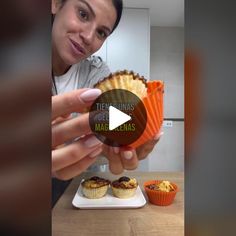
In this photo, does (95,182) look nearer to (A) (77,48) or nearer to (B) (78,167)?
(B) (78,167)

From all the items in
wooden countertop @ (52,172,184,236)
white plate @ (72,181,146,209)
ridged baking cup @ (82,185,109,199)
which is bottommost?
wooden countertop @ (52,172,184,236)

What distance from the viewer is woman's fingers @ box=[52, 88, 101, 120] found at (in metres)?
0.34

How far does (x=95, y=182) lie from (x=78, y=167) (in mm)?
43

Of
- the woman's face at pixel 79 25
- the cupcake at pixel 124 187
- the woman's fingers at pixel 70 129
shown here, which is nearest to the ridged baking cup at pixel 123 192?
the cupcake at pixel 124 187

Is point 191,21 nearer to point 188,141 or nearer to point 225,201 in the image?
point 188,141

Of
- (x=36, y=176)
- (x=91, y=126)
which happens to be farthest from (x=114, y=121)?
(x=36, y=176)

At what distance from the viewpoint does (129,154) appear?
354 millimetres

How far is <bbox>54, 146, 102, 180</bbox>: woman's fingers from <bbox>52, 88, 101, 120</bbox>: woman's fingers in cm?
7

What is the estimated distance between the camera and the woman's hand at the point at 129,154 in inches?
14.0

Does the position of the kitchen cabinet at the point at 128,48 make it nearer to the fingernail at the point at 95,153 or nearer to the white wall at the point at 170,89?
the white wall at the point at 170,89

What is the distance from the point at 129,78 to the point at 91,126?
0.09 m

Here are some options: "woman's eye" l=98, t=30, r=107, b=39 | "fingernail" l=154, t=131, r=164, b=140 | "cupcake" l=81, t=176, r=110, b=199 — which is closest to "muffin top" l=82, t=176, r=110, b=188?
"cupcake" l=81, t=176, r=110, b=199

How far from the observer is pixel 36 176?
1.12ft

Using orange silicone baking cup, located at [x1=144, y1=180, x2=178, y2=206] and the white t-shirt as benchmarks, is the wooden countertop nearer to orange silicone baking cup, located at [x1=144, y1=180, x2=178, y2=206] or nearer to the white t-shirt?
orange silicone baking cup, located at [x1=144, y1=180, x2=178, y2=206]
